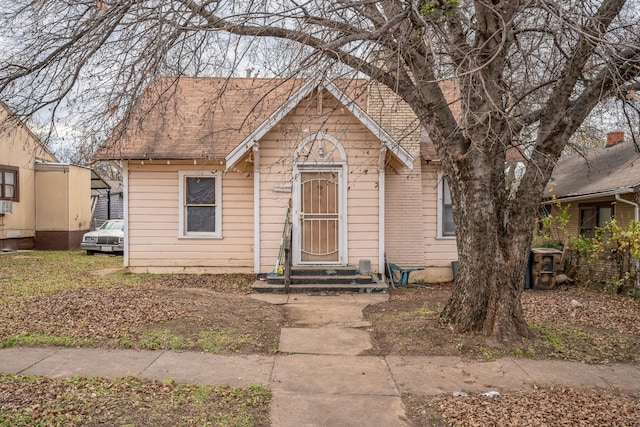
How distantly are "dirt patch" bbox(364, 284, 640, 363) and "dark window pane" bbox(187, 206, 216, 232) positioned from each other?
5.32 m

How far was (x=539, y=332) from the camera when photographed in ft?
21.4

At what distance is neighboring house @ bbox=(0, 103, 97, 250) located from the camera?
62.0ft

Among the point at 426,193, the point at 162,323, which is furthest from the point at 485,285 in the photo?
the point at 426,193

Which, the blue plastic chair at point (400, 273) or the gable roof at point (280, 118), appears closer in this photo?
the gable roof at point (280, 118)

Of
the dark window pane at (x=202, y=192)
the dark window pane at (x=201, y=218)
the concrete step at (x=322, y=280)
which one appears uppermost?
the dark window pane at (x=202, y=192)

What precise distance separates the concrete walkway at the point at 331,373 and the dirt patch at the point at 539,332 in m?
0.26

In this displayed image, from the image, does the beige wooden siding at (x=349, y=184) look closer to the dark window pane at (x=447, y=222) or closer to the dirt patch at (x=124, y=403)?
the dark window pane at (x=447, y=222)

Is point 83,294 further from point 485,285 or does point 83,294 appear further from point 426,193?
point 426,193

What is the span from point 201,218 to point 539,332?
8.61m

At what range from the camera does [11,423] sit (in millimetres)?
3645

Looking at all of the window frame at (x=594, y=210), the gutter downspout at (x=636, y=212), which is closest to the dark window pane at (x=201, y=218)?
the gutter downspout at (x=636, y=212)

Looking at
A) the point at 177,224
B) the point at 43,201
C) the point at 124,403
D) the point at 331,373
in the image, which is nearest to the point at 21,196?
the point at 43,201

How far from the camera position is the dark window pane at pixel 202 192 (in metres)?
12.3

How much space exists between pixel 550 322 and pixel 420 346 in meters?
2.71
